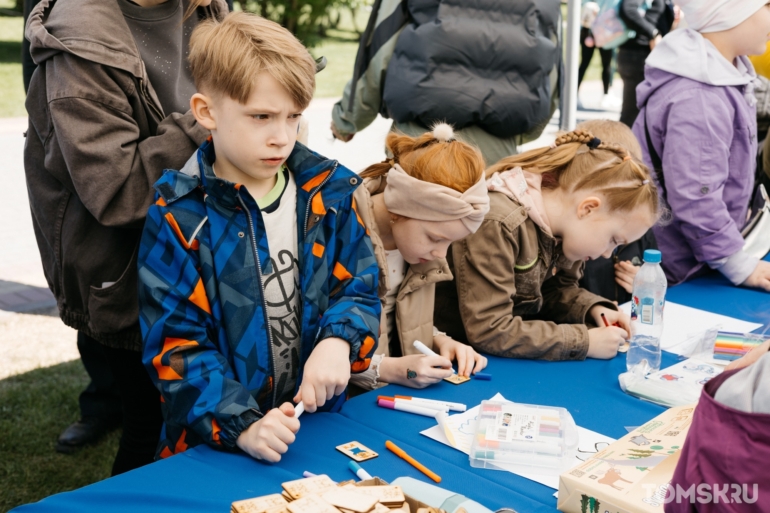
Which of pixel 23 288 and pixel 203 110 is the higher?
pixel 203 110

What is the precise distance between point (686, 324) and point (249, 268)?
1475mm

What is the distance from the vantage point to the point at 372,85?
129 inches

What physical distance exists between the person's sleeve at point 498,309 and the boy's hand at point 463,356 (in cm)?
9

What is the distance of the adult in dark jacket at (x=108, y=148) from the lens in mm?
1732

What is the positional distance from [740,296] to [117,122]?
7.05 feet

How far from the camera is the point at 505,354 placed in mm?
2166

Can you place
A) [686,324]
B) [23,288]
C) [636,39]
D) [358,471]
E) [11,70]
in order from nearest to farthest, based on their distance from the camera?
[358,471]
[686,324]
[23,288]
[636,39]
[11,70]

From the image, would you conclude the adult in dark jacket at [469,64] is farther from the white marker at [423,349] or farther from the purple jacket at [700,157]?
the white marker at [423,349]

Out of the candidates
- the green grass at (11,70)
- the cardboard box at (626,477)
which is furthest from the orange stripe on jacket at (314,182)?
the green grass at (11,70)

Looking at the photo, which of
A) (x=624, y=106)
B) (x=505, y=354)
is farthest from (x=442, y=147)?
(x=624, y=106)

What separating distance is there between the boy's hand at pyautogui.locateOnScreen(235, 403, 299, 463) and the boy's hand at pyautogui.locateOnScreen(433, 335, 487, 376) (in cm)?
63

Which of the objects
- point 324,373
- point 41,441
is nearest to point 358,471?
point 324,373

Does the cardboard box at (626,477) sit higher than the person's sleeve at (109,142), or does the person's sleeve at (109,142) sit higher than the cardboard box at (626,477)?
the person's sleeve at (109,142)

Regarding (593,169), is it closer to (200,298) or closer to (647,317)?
(647,317)
